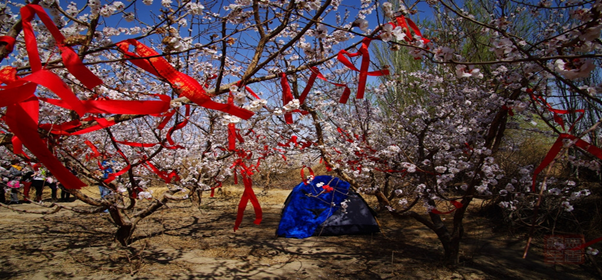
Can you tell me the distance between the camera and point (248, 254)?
4.22 meters

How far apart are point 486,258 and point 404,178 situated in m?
1.61

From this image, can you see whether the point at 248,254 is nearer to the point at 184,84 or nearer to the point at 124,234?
the point at 124,234

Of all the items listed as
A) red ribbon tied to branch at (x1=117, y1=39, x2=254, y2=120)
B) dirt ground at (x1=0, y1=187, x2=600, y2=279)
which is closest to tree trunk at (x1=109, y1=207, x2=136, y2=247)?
dirt ground at (x1=0, y1=187, x2=600, y2=279)

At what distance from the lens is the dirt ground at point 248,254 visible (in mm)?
3471

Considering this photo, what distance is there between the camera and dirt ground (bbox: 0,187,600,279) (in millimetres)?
3471

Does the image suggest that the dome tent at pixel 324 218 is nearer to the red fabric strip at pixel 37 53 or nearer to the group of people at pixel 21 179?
the group of people at pixel 21 179

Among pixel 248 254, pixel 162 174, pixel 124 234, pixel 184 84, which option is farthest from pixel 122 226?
pixel 184 84

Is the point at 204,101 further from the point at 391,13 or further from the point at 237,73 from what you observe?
the point at 237,73

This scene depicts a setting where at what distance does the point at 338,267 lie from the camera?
3781 mm

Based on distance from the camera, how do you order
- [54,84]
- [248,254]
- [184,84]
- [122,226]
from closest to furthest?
1. [54,84]
2. [184,84]
3. [122,226]
4. [248,254]

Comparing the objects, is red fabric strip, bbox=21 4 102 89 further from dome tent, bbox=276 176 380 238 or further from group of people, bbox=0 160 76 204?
dome tent, bbox=276 176 380 238

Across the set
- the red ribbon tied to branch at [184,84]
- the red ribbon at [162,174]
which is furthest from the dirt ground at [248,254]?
the red ribbon tied to branch at [184,84]

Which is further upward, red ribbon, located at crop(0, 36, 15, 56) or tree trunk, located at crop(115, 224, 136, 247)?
red ribbon, located at crop(0, 36, 15, 56)

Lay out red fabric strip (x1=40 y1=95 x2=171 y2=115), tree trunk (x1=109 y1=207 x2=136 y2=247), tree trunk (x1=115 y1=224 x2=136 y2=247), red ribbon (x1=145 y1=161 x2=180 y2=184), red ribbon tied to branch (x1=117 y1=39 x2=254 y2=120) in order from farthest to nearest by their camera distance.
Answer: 1. tree trunk (x1=115 y1=224 x2=136 y2=247)
2. tree trunk (x1=109 y1=207 x2=136 y2=247)
3. red ribbon (x1=145 y1=161 x2=180 y2=184)
4. red ribbon tied to branch (x1=117 y1=39 x2=254 y2=120)
5. red fabric strip (x1=40 y1=95 x2=171 y2=115)
